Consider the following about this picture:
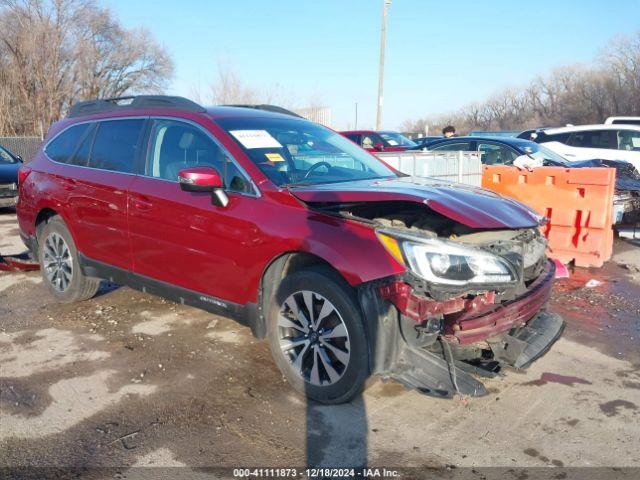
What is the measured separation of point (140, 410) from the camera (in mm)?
3564

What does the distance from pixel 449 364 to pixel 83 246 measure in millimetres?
3543

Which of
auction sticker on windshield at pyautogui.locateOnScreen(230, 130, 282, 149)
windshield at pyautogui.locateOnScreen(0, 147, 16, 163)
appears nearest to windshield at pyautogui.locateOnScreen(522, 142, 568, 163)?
auction sticker on windshield at pyautogui.locateOnScreen(230, 130, 282, 149)

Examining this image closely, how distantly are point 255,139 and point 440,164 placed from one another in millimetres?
4926

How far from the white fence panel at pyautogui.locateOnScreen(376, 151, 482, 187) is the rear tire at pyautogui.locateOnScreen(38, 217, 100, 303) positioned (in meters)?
4.11

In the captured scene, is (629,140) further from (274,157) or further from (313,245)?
(313,245)

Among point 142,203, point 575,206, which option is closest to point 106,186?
point 142,203

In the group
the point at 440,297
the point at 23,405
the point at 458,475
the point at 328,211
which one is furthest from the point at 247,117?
the point at 458,475

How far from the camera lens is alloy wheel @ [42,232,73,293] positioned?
217 inches

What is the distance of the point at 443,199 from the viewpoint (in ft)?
11.6

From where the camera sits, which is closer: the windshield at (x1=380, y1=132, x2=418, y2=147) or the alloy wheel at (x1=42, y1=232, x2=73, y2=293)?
the alloy wheel at (x1=42, y1=232, x2=73, y2=293)

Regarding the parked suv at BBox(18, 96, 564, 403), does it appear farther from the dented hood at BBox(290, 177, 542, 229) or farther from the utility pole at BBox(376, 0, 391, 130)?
the utility pole at BBox(376, 0, 391, 130)

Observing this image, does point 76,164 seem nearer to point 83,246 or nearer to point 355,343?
point 83,246

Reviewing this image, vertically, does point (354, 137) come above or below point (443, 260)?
above

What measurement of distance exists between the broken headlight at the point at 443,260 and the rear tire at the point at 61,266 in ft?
10.7
